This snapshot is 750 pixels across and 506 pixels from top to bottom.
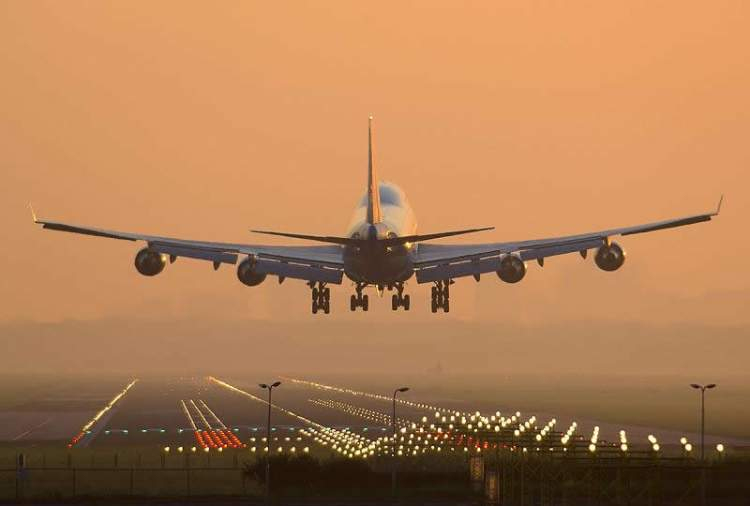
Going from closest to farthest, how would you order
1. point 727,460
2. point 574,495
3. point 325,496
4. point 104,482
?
point 574,495 < point 325,496 < point 104,482 < point 727,460

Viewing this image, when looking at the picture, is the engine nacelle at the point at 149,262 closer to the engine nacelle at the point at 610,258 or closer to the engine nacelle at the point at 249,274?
the engine nacelle at the point at 249,274

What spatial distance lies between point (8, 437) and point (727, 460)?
90.7 m

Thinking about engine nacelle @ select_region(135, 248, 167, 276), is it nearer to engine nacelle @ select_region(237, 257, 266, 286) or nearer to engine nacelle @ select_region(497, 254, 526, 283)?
engine nacelle @ select_region(237, 257, 266, 286)

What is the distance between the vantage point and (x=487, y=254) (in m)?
92.6

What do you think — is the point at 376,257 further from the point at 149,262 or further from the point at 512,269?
the point at 149,262

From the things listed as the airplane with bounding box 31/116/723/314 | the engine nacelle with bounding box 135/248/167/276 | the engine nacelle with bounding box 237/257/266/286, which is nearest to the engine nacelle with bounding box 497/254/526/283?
the airplane with bounding box 31/116/723/314

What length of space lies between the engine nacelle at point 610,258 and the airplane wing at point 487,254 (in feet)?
4.10

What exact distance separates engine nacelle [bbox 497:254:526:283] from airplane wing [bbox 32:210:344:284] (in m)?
10.8

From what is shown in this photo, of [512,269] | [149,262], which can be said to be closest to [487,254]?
[512,269]

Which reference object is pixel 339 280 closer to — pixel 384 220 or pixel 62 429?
pixel 384 220

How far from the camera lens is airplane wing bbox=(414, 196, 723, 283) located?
92000mm

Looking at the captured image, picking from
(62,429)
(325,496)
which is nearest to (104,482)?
(325,496)

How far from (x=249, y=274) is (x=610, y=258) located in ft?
75.4

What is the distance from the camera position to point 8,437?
568 feet
